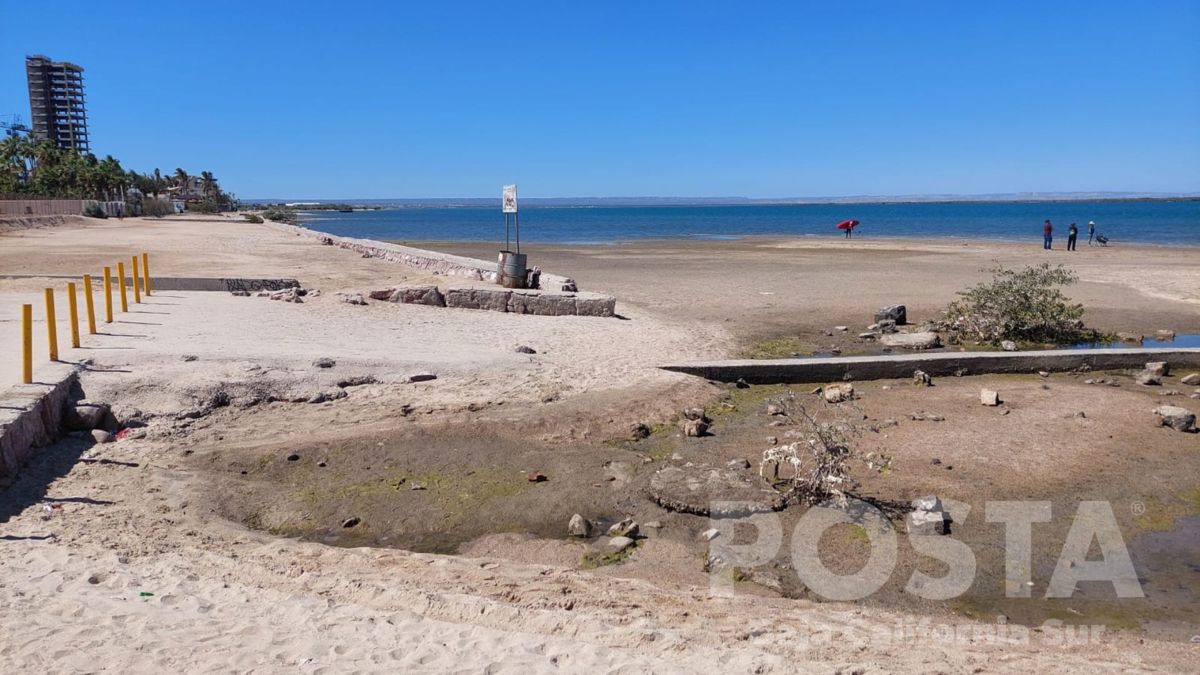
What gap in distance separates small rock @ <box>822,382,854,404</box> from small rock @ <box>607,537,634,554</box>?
460cm

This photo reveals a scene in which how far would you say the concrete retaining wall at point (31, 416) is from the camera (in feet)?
21.6

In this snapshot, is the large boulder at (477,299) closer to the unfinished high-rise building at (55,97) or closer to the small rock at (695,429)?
the small rock at (695,429)

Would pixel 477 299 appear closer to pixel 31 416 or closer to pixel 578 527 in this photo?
pixel 31 416

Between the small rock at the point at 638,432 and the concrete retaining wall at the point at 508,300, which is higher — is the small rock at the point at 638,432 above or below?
below

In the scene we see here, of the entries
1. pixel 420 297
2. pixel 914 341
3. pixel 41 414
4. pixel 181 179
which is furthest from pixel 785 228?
pixel 181 179

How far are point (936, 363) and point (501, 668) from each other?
8675mm

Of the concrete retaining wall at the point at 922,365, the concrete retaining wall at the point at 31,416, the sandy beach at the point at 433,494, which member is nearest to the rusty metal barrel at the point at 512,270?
the sandy beach at the point at 433,494

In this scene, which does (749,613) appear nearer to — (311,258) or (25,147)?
(311,258)

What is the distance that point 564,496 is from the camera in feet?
22.6

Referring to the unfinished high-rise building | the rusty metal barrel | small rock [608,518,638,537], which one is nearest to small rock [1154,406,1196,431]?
small rock [608,518,638,537]

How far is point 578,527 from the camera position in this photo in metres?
6.19

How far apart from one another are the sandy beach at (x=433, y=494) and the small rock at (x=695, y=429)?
0.31 ft

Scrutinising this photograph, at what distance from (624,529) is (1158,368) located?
8598 millimetres

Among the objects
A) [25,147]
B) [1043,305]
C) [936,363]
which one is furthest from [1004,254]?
[25,147]
